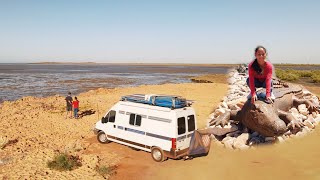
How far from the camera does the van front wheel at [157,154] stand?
12047 millimetres

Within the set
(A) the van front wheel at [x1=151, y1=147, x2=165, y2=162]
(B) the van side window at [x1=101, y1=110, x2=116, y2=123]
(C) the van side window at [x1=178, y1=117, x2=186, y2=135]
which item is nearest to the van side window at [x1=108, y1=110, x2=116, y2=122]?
(B) the van side window at [x1=101, y1=110, x2=116, y2=123]

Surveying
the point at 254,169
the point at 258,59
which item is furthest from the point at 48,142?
Result: the point at 258,59

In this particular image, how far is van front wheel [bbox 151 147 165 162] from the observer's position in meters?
12.0

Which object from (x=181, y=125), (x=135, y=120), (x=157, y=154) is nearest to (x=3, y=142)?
(x=135, y=120)

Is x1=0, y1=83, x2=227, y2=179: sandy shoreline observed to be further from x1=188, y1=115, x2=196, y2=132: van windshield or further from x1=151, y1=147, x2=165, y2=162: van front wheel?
x1=188, y1=115, x2=196, y2=132: van windshield

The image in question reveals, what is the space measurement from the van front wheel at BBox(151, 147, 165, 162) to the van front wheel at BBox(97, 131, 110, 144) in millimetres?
3396

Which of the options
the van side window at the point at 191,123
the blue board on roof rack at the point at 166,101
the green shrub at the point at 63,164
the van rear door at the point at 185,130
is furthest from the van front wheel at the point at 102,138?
the van side window at the point at 191,123

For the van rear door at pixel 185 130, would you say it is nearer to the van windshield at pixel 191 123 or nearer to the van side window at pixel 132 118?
the van windshield at pixel 191 123

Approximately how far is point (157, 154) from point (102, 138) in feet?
12.7

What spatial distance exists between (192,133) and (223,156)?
1.58 metres

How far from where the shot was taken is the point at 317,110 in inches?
661

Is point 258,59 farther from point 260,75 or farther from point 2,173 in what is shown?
point 2,173

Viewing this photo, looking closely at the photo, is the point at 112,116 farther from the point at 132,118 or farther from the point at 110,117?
the point at 132,118

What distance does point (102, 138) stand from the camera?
48.7ft
